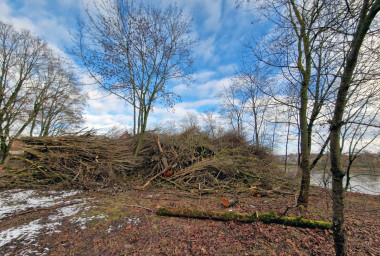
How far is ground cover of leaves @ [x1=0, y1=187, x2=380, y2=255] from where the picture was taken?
2633 millimetres

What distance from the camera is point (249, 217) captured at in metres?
3.55

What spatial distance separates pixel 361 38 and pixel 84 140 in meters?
8.59

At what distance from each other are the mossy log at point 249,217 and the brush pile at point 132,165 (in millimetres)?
2442

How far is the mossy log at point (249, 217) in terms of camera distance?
3.31m

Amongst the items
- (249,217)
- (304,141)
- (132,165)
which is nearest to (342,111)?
(304,141)

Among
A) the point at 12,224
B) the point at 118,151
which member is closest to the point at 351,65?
the point at 12,224

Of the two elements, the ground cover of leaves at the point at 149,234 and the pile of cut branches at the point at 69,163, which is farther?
the pile of cut branches at the point at 69,163

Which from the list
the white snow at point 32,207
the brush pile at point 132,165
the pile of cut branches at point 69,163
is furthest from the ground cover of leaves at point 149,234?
the brush pile at point 132,165

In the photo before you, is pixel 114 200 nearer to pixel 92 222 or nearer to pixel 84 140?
pixel 92 222

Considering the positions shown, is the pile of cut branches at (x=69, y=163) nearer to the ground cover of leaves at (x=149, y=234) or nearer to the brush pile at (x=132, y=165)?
the brush pile at (x=132, y=165)

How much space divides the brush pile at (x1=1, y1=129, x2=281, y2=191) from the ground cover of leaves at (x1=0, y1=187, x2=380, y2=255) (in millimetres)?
2175

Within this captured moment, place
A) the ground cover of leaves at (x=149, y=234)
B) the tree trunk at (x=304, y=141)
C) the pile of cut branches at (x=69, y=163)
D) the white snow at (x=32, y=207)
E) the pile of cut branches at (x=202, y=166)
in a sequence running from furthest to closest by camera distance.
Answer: the pile of cut branches at (x=202, y=166) → the pile of cut branches at (x=69, y=163) → the tree trunk at (x=304, y=141) → the white snow at (x=32, y=207) → the ground cover of leaves at (x=149, y=234)

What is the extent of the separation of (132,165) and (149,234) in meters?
5.02

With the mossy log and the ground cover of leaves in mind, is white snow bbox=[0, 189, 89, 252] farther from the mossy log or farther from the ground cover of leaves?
the mossy log
